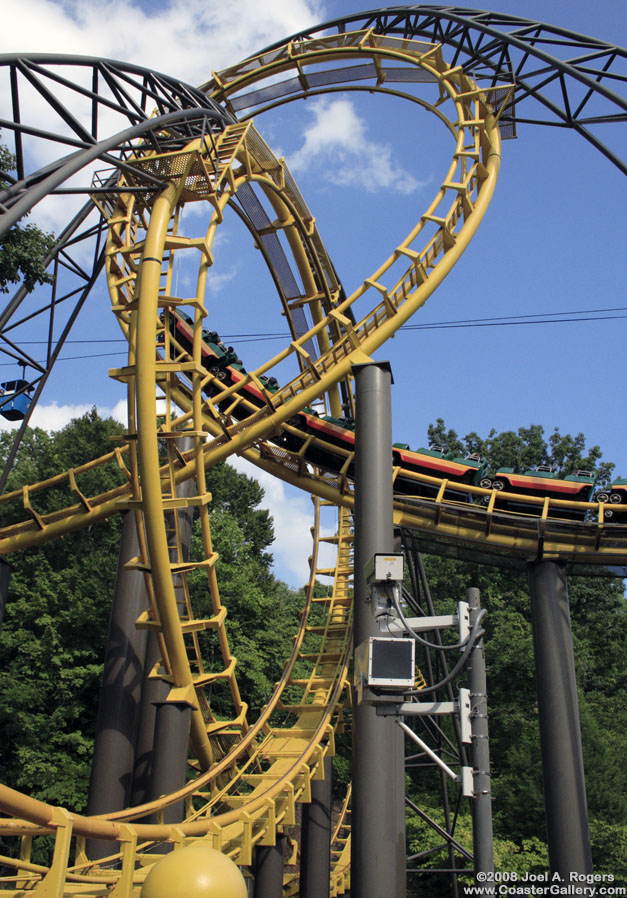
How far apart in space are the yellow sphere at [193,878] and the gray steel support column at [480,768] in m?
1.54

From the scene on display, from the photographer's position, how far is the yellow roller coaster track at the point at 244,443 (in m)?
10.6

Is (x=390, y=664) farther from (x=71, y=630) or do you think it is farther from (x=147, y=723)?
(x=71, y=630)

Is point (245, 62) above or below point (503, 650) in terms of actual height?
above

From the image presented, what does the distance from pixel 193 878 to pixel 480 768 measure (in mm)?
1881

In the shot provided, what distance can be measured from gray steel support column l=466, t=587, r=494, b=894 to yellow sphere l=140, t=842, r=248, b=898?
1539 mm

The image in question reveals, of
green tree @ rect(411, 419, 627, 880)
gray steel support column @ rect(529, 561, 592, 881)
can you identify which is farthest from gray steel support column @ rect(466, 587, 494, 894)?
green tree @ rect(411, 419, 627, 880)

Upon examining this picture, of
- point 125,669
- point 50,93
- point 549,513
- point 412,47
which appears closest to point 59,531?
point 125,669

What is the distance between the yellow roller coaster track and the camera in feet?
34.9

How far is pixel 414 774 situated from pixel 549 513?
53.8 ft

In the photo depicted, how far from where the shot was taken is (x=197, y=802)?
24.8 meters

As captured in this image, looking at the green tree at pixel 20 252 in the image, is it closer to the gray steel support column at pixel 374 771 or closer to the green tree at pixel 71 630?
the gray steel support column at pixel 374 771

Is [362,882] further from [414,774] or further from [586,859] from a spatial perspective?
[414,774]

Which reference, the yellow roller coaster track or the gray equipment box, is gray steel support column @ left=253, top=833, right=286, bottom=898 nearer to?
the yellow roller coaster track

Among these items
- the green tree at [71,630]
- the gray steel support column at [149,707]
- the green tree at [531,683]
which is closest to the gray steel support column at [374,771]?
the gray steel support column at [149,707]
